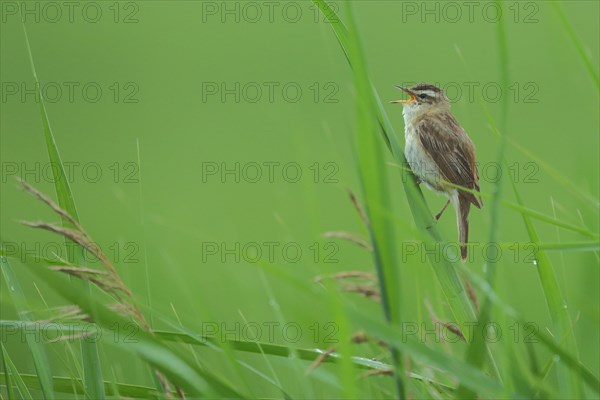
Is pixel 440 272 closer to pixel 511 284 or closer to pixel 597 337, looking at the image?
pixel 511 284

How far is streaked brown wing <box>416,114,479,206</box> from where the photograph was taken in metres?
5.01

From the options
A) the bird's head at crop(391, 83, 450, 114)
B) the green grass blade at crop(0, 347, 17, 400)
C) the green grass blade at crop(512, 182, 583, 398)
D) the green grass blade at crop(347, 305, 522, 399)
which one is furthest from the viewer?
the bird's head at crop(391, 83, 450, 114)

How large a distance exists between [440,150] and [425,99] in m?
0.59

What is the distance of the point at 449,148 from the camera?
5219 mm

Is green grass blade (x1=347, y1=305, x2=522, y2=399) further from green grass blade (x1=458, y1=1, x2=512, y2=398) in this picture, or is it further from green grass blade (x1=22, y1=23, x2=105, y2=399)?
green grass blade (x1=22, y1=23, x2=105, y2=399)

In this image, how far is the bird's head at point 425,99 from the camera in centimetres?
561

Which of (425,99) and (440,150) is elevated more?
(425,99)

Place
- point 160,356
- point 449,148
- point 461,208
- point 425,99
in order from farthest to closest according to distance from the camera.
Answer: point 425,99 < point 449,148 < point 461,208 < point 160,356

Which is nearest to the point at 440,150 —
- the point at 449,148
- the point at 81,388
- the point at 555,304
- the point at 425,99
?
the point at 449,148

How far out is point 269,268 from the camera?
1578 mm

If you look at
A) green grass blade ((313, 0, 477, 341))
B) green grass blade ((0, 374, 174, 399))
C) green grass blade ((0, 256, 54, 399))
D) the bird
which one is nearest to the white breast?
the bird

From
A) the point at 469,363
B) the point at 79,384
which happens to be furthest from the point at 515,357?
the point at 79,384

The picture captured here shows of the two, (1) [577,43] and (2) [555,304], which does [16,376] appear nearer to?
(2) [555,304]

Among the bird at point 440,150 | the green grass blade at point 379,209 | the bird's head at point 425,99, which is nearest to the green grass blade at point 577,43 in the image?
the green grass blade at point 379,209
